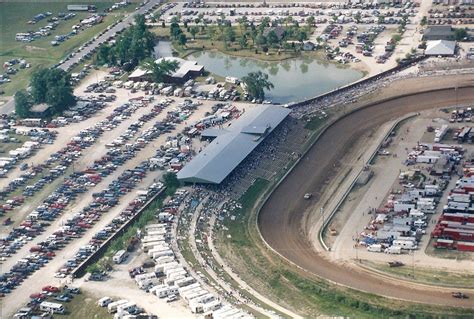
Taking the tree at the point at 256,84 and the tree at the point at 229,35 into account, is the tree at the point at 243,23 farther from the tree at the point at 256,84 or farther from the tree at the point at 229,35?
the tree at the point at 256,84

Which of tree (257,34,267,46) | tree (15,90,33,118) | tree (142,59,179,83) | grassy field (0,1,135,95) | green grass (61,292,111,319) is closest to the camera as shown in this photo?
green grass (61,292,111,319)

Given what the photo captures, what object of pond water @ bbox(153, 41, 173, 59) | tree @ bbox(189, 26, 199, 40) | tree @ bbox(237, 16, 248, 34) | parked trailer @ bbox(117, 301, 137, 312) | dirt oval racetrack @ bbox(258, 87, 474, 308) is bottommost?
pond water @ bbox(153, 41, 173, 59)

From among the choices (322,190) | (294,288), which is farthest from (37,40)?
(294,288)

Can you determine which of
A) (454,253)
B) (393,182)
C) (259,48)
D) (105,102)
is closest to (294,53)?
(259,48)

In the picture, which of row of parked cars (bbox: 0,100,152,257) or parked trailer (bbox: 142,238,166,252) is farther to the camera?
row of parked cars (bbox: 0,100,152,257)

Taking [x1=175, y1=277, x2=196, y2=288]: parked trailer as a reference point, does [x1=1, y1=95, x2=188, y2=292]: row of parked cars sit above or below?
below

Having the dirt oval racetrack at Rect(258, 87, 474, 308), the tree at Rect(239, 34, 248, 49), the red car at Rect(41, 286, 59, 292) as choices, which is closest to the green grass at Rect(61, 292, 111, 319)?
the red car at Rect(41, 286, 59, 292)

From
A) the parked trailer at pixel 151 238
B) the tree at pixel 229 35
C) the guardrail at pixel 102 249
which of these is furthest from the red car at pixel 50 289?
the tree at pixel 229 35

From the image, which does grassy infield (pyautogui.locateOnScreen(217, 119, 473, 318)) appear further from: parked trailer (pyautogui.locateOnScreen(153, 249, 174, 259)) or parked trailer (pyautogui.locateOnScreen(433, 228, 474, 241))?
parked trailer (pyautogui.locateOnScreen(433, 228, 474, 241))
